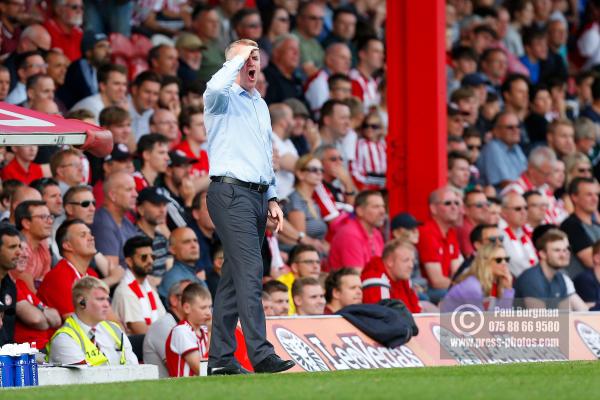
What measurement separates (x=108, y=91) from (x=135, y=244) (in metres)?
2.54

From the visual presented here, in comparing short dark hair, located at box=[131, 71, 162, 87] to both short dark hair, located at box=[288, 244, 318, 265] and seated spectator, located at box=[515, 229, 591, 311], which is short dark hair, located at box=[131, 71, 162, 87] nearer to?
short dark hair, located at box=[288, 244, 318, 265]

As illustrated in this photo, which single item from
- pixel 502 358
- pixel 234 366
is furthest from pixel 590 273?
pixel 234 366

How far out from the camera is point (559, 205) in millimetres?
18047

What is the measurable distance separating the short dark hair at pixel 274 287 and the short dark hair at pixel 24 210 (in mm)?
2001

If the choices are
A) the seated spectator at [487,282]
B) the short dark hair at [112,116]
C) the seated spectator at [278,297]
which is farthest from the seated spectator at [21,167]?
the seated spectator at [487,282]

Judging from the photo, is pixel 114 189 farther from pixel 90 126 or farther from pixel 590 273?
pixel 590 273

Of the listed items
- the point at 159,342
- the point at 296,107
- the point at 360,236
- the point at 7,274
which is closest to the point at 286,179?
the point at 360,236

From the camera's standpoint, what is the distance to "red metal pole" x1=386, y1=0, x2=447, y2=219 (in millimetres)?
16203

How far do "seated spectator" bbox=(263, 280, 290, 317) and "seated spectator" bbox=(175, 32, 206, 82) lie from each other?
4582 millimetres

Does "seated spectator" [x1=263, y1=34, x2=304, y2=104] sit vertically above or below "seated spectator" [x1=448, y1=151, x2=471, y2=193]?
above

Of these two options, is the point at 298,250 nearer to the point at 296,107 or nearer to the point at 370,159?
the point at 296,107

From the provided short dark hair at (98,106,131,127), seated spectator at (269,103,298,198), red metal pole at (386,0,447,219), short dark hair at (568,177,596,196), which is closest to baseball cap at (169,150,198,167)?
short dark hair at (98,106,131,127)

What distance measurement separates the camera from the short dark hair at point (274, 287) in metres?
12.7

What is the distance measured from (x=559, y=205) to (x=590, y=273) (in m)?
2.58
